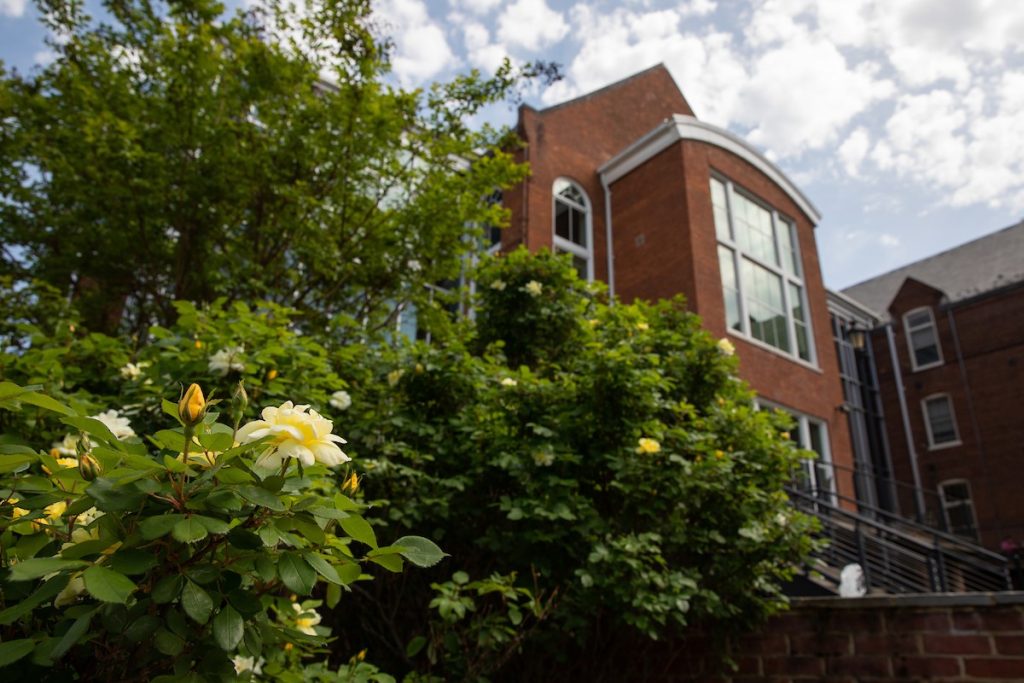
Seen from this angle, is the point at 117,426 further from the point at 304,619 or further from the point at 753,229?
the point at 753,229

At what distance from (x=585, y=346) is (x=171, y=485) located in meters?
3.95

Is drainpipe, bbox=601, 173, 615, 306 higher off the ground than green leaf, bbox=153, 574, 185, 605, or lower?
higher

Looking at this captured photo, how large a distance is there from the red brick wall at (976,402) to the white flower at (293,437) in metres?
23.8

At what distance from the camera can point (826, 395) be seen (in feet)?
42.5

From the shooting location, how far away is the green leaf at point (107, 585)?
869 mm

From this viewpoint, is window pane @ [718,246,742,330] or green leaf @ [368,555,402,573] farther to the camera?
window pane @ [718,246,742,330]

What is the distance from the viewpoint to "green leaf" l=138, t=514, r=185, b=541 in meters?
0.94

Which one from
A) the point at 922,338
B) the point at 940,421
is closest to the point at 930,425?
the point at 940,421

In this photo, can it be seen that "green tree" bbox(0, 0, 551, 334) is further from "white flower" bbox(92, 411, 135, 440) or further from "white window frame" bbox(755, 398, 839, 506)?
"white window frame" bbox(755, 398, 839, 506)

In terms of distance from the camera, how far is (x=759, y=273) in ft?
42.9

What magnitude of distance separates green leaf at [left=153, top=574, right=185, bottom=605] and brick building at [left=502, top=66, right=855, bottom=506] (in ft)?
36.1

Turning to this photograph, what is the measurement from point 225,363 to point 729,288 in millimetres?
10926

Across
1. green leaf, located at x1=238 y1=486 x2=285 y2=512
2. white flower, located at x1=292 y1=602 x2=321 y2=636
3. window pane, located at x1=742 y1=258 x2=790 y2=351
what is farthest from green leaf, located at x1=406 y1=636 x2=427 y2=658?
window pane, located at x1=742 y1=258 x2=790 y2=351

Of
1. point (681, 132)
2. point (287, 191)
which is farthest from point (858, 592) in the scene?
point (681, 132)
